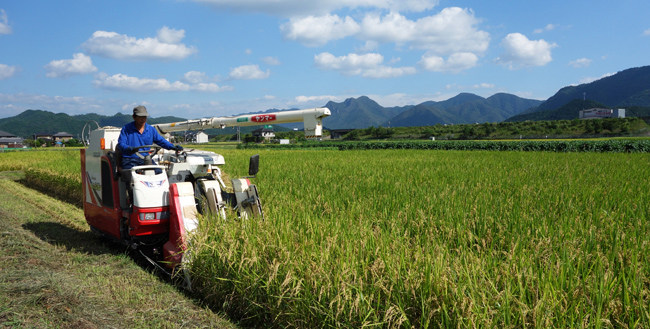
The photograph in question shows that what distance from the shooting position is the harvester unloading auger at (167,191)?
4516mm

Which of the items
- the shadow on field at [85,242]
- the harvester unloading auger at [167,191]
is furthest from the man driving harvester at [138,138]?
the shadow on field at [85,242]

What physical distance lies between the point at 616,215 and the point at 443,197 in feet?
7.18

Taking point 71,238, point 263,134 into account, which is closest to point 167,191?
point 71,238

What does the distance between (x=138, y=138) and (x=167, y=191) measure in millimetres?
1035

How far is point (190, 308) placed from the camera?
12.5 ft

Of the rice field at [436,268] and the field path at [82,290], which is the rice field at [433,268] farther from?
the field path at [82,290]

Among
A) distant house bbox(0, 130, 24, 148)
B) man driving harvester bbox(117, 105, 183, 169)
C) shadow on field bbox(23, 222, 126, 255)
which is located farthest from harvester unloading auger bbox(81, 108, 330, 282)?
distant house bbox(0, 130, 24, 148)

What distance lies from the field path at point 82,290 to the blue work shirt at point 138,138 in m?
1.50

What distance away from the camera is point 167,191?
475cm

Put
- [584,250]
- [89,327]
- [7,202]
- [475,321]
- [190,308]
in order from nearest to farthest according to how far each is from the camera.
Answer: [475,321] < [89,327] < [584,250] < [190,308] < [7,202]

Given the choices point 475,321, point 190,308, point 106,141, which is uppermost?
point 106,141

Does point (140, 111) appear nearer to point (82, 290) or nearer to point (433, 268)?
point (82, 290)

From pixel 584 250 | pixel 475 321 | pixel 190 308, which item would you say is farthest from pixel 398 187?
pixel 475 321

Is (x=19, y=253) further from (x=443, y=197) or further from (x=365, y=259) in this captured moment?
(x=443, y=197)
